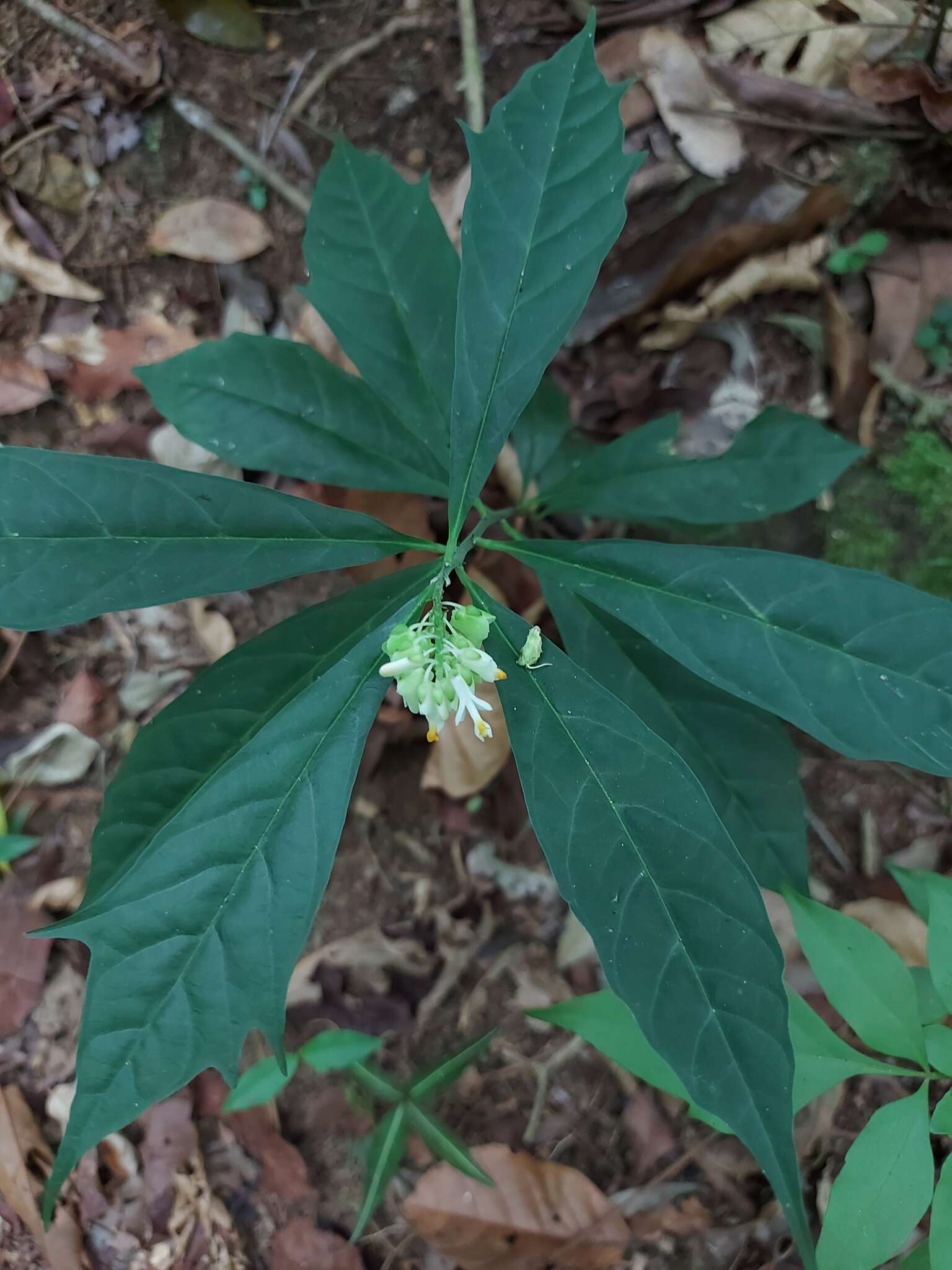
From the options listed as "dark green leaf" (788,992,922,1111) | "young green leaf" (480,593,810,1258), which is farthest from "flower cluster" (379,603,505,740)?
"dark green leaf" (788,992,922,1111)

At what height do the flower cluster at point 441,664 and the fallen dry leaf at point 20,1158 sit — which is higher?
the flower cluster at point 441,664

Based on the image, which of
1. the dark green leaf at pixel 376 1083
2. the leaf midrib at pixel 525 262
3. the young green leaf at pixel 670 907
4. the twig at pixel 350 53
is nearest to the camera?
the young green leaf at pixel 670 907

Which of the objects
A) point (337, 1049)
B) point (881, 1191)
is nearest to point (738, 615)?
point (881, 1191)

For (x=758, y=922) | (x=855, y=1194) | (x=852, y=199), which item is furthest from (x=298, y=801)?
(x=852, y=199)

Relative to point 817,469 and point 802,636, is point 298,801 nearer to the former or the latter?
point 802,636

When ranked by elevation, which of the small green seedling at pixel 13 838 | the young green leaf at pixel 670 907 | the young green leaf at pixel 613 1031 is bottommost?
the young green leaf at pixel 613 1031

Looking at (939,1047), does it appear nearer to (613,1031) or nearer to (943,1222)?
(943,1222)

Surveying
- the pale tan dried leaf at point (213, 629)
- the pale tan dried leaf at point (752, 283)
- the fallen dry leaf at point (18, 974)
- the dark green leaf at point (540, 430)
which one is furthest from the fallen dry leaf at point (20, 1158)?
the pale tan dried leaf at point (752, 283)

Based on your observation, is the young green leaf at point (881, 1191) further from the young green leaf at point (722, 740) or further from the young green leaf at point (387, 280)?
the young green leaf at point (387, 280)
